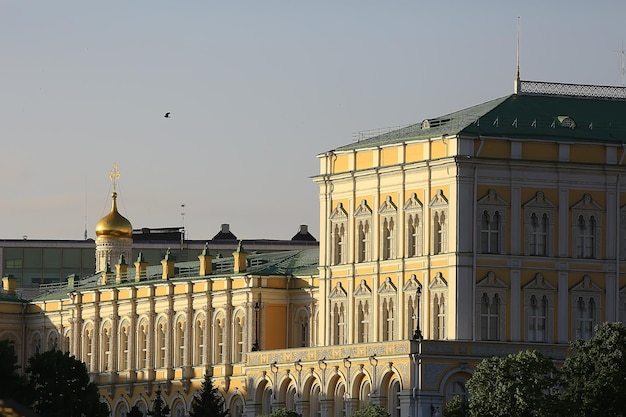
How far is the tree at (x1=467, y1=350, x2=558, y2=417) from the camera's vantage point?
95.9 m

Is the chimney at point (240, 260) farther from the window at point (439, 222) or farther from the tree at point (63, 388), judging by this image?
the window at point (439, 222)

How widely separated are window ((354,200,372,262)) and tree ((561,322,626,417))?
101 feet

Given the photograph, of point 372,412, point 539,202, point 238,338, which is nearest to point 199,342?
point 238,338

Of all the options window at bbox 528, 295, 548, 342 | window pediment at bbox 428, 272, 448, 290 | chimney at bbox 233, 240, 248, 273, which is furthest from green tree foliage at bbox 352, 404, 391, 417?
chimney at bbox 233, 240, 248, 273

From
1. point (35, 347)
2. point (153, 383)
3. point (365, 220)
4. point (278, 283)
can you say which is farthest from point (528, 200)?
point (35, 347)

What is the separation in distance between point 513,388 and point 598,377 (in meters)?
4.61

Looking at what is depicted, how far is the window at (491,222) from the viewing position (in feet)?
407

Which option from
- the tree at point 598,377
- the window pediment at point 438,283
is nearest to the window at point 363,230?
the window pediment at point 438,283

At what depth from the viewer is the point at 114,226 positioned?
590 ft

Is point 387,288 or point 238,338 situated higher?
point 387,288

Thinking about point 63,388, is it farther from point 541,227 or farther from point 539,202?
point 539,202

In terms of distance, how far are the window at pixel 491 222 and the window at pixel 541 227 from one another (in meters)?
1.67

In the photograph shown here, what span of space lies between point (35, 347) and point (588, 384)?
7960cm

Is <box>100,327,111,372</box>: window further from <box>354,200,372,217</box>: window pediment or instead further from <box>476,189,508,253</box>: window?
<box>476,189,508,253</box>: window
